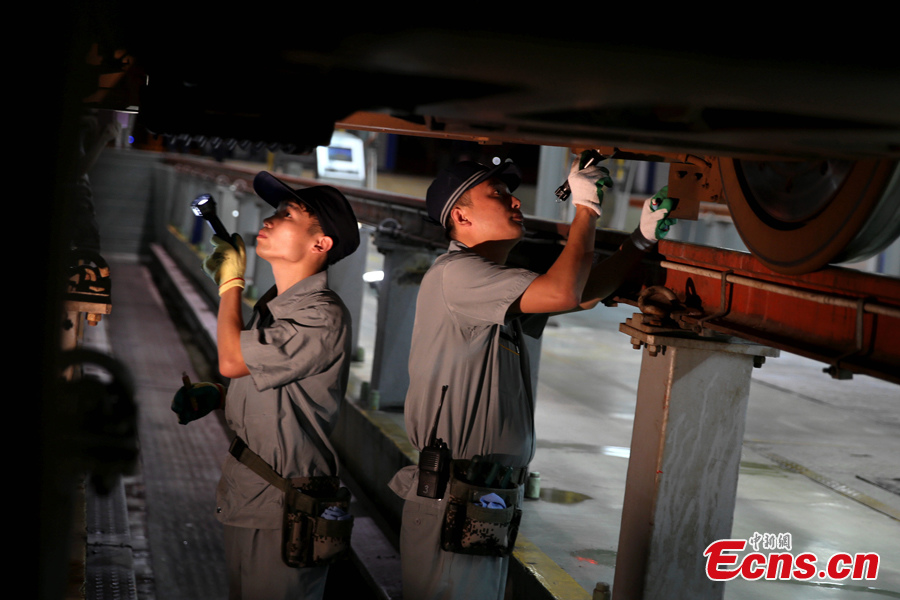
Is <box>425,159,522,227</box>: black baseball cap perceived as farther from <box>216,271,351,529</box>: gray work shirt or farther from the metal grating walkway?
the metal grating walkway

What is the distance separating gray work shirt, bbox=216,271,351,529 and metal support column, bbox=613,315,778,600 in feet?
3.30

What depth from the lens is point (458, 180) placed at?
277 centimetres

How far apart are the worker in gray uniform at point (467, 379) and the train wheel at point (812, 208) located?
0.29m

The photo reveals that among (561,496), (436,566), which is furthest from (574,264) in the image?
(561,496)

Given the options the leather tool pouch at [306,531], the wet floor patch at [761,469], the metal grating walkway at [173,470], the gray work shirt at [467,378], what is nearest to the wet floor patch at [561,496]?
the wet floor patch at [761,469]

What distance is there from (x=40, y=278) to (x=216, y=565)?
4247 mm

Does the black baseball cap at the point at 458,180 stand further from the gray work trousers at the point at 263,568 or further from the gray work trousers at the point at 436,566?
the gray work trousers at the point at 263,568

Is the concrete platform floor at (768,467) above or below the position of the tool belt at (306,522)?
below

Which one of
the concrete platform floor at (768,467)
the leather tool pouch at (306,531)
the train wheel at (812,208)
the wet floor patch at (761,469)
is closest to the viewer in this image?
the train wheel at (812,208)

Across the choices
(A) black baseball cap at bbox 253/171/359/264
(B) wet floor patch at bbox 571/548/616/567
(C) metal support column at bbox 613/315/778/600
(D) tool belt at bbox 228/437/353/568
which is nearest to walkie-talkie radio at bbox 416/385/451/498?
(D) tool belt at bbox 228/437/353/568

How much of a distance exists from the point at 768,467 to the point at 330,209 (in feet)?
15.8

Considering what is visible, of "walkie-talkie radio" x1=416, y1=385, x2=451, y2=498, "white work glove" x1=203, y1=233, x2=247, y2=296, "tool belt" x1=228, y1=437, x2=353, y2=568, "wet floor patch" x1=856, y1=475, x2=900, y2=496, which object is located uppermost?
"white work glove" x1=203, y1=233, x2=247, y2=296

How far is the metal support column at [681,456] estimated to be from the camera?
2.85 metres

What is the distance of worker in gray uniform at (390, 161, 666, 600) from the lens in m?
2.64
